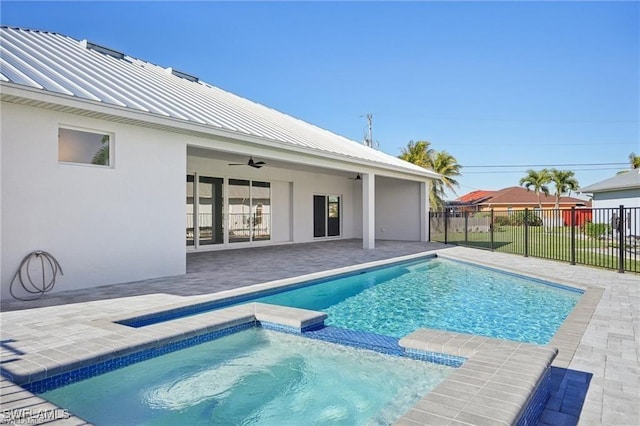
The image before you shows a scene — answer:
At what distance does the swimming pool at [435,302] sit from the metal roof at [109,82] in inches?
163

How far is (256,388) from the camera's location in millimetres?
4133

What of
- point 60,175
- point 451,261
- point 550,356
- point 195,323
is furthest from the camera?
point 451,261

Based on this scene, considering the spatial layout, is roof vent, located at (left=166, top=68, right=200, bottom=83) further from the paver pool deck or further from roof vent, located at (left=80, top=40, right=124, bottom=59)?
the paver pool deck

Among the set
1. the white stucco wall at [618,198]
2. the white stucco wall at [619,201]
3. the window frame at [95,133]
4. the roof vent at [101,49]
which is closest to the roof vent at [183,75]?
the roof vent at [101,49]

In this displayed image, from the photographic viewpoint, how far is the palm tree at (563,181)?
1678 inches

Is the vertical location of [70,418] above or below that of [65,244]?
below

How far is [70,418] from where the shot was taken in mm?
2727

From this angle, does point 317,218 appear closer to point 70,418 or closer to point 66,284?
point 66,284

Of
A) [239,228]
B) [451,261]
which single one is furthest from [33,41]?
[451,261]

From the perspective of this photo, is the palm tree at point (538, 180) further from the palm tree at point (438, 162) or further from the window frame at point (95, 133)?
the window frame at point (95, 133)

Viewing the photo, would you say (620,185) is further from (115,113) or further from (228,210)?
(115,113)

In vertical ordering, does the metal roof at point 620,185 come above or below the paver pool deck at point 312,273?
above

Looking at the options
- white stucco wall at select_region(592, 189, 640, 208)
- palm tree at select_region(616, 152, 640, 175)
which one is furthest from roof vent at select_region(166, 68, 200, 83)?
palm tree at select_region(616, 152, 640, 175)

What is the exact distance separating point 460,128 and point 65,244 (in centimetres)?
3912
